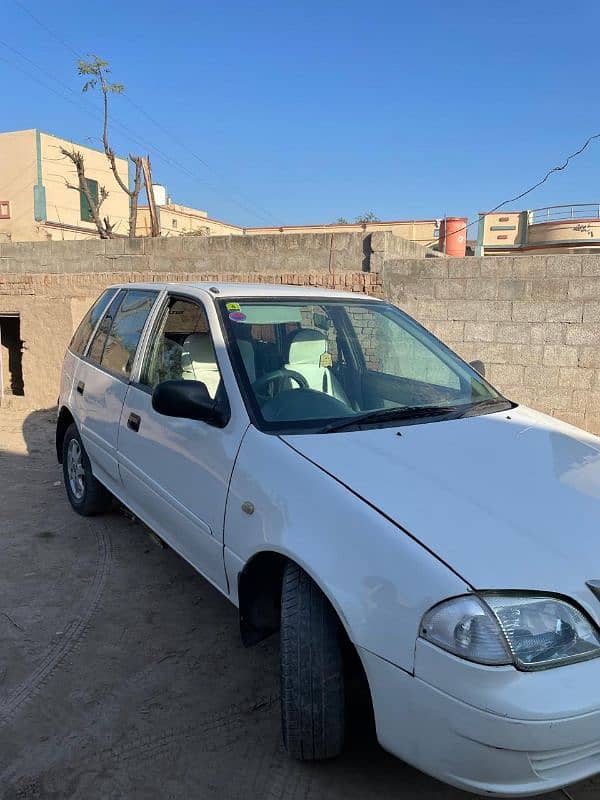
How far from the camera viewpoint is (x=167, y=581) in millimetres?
3738

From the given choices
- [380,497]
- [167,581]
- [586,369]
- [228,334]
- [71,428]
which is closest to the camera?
[380,497]

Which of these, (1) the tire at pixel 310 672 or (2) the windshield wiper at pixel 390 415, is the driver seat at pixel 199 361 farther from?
Answer: (1) the tire at pixel 310 672

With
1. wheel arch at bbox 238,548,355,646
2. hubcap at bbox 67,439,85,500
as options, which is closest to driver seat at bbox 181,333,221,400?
wheel arch at bbox 238,548,355,646

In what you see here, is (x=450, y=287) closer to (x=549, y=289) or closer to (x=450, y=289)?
(x=450, y=289)

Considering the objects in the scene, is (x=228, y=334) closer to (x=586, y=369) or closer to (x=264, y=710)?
(x=264, y=710)

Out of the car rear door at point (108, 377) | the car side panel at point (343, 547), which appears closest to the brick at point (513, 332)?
the car rear door at point (108, 377)

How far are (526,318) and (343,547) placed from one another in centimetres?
526

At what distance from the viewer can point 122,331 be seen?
4.09 metres

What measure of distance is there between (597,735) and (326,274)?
20.4 ft

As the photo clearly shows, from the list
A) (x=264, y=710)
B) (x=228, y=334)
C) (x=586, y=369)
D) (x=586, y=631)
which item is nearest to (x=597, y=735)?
(x=586, y=631)

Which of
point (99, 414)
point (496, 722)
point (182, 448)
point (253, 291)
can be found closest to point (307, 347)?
point (253, 291)

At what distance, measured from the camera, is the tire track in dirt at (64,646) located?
2629 mm

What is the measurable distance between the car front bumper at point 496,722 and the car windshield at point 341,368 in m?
1.11

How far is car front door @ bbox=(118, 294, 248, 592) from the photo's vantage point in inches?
104
